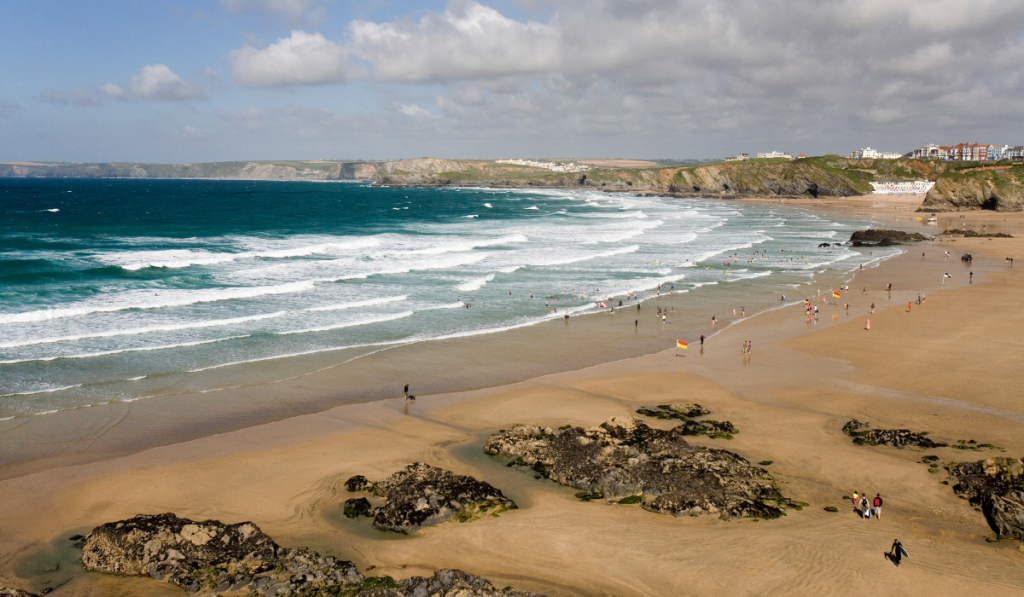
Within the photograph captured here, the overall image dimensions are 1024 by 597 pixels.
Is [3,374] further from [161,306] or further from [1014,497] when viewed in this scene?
[1014,497]

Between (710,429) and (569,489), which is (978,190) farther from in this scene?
(569,489)

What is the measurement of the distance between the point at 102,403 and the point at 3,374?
568 centimetres

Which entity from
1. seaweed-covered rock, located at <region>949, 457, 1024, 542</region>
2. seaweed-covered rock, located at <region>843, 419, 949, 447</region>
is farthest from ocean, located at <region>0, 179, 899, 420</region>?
seaweed-covered rock, located at <region>949, 457, 1024, 542</region>

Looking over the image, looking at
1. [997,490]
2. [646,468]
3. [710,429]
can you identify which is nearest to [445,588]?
[646,468]

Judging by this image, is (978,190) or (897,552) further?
(978,190)

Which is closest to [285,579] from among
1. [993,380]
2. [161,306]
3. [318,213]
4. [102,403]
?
[102,403]

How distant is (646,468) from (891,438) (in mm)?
7819

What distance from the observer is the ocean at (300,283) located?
2581 cm

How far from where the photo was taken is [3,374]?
23.7m

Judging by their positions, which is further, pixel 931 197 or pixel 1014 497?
pixel 931 197

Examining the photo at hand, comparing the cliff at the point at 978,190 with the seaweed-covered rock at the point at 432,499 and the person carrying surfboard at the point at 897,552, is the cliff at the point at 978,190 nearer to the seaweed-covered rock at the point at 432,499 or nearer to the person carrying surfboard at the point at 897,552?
the person carrying surfboard at the point at 897,552

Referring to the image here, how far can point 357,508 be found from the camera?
14594 millimetres

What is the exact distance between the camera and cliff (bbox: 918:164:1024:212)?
9816 centimetres

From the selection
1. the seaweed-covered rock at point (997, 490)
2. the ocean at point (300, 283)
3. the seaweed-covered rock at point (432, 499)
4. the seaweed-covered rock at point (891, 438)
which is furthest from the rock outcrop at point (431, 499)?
the ocean at point (300, 283)
